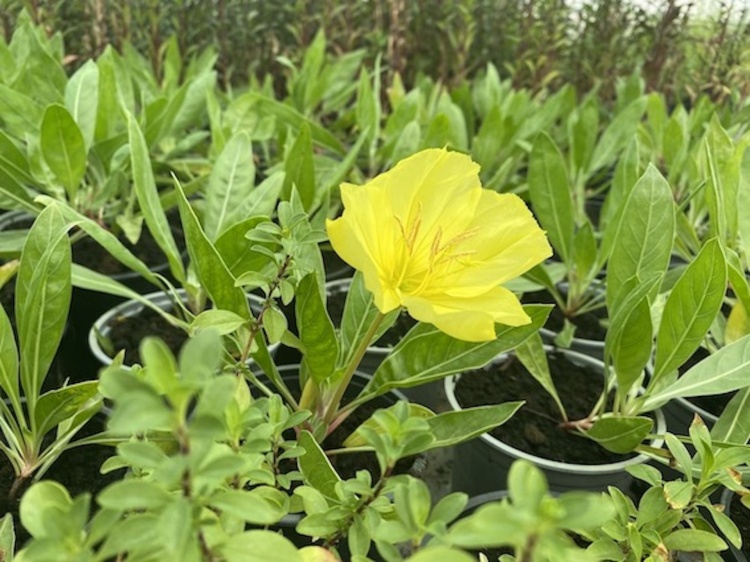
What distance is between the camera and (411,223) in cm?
79

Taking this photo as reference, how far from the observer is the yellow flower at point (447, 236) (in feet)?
2.43

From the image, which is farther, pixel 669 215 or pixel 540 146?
pixel 540 146

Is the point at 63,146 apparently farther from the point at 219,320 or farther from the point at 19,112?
the point at 219,320

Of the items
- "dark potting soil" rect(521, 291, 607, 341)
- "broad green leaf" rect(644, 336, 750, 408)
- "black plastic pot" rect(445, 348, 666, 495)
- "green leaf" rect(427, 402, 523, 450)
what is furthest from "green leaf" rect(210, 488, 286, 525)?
"dark potting soil" rect(521, 291, 607, 341)

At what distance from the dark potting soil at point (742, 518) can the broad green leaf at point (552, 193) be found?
1.80ft

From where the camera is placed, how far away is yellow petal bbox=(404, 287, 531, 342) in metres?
0.66

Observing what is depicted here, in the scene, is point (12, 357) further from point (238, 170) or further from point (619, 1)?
point (619, 1)

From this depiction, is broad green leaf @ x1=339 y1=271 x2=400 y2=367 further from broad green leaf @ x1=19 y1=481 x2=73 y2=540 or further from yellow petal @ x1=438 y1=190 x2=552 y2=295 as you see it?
broad green leaf @ x1=19 y1=481 x2=73 y2=540

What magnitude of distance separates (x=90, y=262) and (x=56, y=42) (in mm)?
763

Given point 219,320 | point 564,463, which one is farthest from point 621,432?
point 219,320

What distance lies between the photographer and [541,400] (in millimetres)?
→ 1249

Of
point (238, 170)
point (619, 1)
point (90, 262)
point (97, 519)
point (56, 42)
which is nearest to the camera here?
point (97, 519)

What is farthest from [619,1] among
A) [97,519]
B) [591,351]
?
[97,519]

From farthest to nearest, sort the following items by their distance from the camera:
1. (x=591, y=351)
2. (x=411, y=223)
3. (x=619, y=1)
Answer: (x=619, y=1) → (x=591, y=351) → (x=411, y=223)
